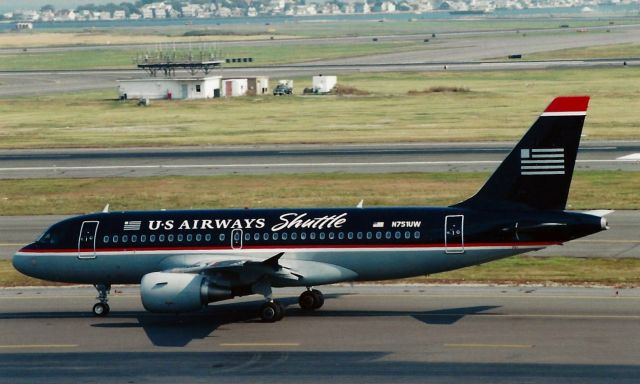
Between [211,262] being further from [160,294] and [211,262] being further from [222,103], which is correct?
[222,103]

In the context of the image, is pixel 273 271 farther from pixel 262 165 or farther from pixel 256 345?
pixel 262 165

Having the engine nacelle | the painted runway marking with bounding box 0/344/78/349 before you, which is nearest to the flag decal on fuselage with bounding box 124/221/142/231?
the engine nacelle

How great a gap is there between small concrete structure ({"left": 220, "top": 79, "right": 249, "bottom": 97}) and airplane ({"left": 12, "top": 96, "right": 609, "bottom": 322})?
367ft

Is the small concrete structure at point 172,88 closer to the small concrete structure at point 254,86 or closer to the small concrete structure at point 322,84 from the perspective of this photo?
the small concrete structure at point 254,86

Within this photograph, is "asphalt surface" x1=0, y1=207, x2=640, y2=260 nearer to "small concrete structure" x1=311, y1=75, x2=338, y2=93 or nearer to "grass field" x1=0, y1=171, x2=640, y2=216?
"grass field" x1=0, y1=171, x2=640, y2=216

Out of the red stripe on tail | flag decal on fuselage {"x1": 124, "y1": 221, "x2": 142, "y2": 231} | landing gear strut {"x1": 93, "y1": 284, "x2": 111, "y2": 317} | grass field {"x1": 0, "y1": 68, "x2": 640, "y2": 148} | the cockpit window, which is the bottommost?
grass field {"x1": 0, "y1": 68, "x2": 640, "y2": 148}

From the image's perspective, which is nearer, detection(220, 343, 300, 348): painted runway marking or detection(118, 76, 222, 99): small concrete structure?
detection(220, 343, 300, 348): painted runway marking

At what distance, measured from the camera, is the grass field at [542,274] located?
4559cm

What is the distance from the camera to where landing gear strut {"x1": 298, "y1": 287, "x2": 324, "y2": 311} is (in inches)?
1635

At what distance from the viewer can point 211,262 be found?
4025 cm

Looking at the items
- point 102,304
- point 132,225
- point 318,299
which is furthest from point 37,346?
point 318,299

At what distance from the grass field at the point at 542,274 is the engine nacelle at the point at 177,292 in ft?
37.3

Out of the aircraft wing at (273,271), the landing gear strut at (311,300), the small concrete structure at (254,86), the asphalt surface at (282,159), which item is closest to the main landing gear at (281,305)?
the landing gear strut at (311,300)

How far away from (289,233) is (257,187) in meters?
32.9
